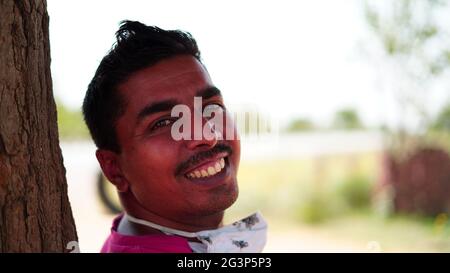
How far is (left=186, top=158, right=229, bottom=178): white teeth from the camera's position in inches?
86.9

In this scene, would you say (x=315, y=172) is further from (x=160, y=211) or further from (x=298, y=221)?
(x=160, y=211)

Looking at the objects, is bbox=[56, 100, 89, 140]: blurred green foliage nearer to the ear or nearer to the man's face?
the ear

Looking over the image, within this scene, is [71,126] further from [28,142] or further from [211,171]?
[28,142]

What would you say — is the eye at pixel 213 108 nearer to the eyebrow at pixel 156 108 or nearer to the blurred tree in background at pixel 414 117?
the eyebrow at pixel 156 108

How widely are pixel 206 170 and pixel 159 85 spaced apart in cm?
34

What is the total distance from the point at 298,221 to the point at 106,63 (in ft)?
23.0

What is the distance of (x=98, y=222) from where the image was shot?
852 cm

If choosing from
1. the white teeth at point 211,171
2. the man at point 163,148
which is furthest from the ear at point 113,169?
the white teeth at point 211,171

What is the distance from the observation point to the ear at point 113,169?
7.73 feet

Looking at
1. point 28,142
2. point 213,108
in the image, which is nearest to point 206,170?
point 213,108

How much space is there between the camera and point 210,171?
2.23 m

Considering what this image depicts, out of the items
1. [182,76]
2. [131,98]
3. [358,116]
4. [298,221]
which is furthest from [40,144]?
[358,116]

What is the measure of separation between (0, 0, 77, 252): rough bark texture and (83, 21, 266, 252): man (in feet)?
1.36

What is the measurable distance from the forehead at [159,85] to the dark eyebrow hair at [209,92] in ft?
0.06
